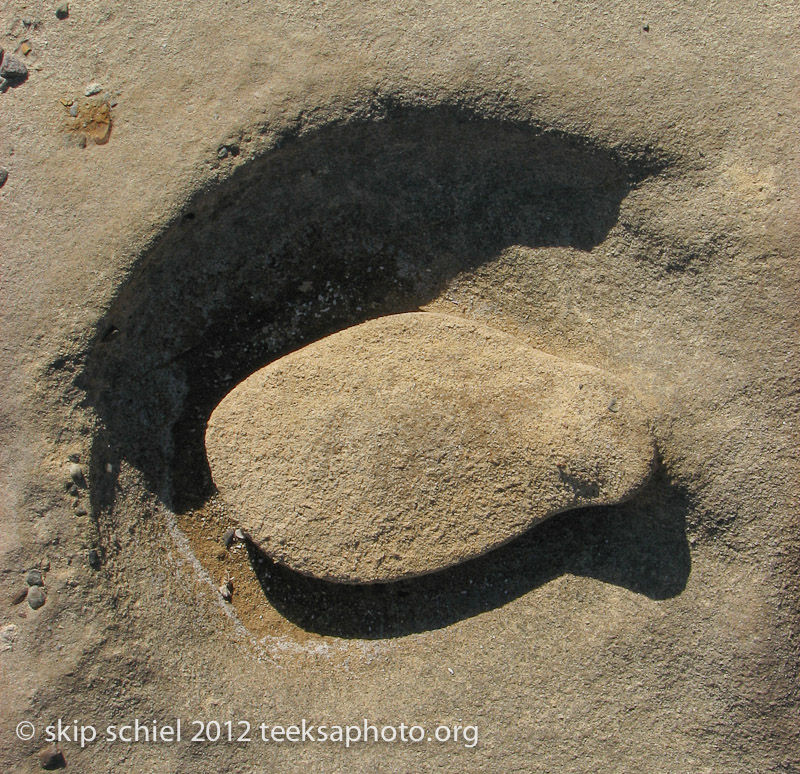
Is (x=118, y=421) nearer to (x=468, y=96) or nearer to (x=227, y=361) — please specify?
(x=227, y=361)

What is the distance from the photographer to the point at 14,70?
1.79 metres

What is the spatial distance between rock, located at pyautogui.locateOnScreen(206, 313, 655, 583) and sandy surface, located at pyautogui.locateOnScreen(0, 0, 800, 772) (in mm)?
156

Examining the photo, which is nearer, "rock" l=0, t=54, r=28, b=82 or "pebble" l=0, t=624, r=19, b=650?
"pebble" l=0, t=624, r=19, b=650

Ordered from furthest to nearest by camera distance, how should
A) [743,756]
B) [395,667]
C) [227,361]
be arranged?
[227,361], [395,667], [743,756]

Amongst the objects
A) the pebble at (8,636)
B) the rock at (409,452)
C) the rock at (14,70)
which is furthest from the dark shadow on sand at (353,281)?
the rock at (14,70)

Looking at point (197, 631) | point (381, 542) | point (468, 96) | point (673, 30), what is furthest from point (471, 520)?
point (673, 30)

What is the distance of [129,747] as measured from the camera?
1707mm

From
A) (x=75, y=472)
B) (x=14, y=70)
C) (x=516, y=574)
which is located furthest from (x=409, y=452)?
(x=14, y=70)

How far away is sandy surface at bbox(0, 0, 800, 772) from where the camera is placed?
170 centimetres

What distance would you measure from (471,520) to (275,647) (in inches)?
27.6

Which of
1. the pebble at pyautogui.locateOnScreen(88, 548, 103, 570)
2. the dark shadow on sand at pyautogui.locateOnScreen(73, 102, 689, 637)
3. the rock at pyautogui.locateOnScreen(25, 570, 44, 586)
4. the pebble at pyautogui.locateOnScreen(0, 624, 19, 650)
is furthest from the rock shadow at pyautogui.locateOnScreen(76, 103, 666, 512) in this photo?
the pebble at pyautogui.locateOnScreen(0, 624, 19, 650)

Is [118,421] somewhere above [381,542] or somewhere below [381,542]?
above

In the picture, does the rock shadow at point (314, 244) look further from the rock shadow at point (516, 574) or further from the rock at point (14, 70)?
the rock at point (14, 70)
